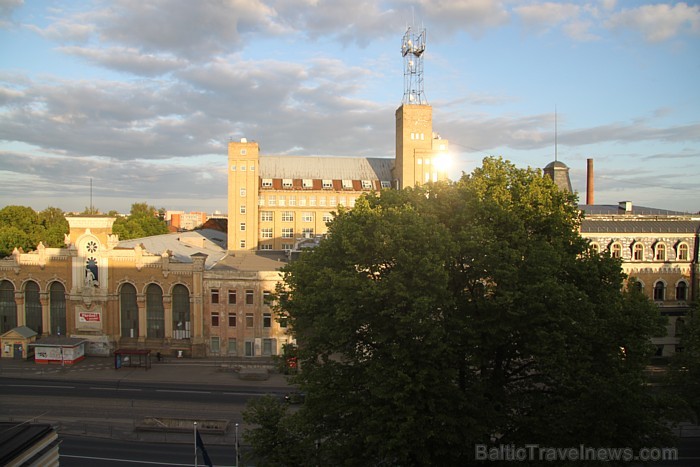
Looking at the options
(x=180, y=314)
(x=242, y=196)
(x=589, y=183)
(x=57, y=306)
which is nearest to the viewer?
(x=180, y=314)

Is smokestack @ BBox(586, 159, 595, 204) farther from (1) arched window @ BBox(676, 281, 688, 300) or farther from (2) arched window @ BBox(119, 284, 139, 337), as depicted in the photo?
(2) arched window @ BBox(119, 284, 139, 337)

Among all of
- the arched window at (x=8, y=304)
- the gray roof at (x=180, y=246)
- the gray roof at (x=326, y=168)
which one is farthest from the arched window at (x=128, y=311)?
the gray roof at (x=326, y=168)

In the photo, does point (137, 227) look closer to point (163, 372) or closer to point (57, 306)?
point (57, 306)

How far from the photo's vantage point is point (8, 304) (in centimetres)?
6381

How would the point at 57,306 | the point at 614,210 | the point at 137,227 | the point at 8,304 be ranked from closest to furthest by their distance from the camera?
the point at 57,306, the point at 8,304, the point at 614,210, the point at 137,227

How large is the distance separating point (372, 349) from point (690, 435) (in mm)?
31289

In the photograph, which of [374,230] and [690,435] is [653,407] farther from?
[690,435]

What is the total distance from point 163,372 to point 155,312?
8748mm

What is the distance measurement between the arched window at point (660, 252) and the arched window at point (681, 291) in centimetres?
345

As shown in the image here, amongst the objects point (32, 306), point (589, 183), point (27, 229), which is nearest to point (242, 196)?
point (32, 306)

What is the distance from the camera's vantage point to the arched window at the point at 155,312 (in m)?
62.5

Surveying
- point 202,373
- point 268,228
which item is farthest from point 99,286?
point 268,228

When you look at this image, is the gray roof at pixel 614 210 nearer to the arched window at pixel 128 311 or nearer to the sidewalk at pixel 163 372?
the sidewalk at pixel 163 372

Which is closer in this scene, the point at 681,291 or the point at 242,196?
the point at 681,291
